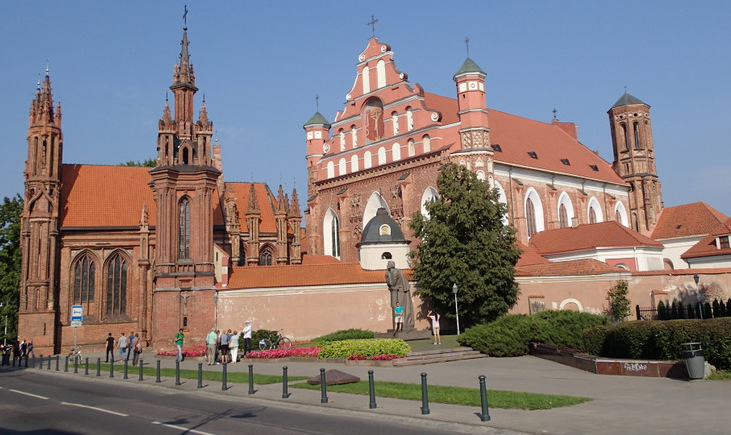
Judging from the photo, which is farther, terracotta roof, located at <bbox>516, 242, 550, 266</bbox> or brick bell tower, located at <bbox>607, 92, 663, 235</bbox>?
brick bell tower, located at <bbox>607, 92, 663, 235</bbox>

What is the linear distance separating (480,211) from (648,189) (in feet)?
121

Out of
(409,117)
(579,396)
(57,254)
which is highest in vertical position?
(409,117)

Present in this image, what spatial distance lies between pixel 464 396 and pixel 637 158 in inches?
2300

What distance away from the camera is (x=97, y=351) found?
44562 mm

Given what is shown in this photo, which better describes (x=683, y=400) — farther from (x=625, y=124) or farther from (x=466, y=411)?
(x=625, y=124)

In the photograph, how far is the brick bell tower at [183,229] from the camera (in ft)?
116

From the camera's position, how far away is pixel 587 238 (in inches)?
1916

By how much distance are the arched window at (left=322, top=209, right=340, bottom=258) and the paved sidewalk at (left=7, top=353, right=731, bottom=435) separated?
1268 inches

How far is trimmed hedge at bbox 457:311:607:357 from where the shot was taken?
27217 mm

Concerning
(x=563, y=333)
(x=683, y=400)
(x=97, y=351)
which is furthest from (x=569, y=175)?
(x=683, y=400)

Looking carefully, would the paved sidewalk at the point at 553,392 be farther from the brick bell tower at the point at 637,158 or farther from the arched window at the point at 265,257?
the brick bell tower at the point at 637,158

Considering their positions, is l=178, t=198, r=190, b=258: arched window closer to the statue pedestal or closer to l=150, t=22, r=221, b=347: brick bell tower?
l=150, t=22, r=221, b=347: brick bell tower

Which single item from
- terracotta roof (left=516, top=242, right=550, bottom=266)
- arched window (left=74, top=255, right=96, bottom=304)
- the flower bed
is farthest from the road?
terracotta roof (left=516, top=242, right=550, bottom=266)

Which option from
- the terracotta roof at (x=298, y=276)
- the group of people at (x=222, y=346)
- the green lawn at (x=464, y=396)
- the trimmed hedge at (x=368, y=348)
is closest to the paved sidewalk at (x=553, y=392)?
the green lawn at (x=464, y=396)
